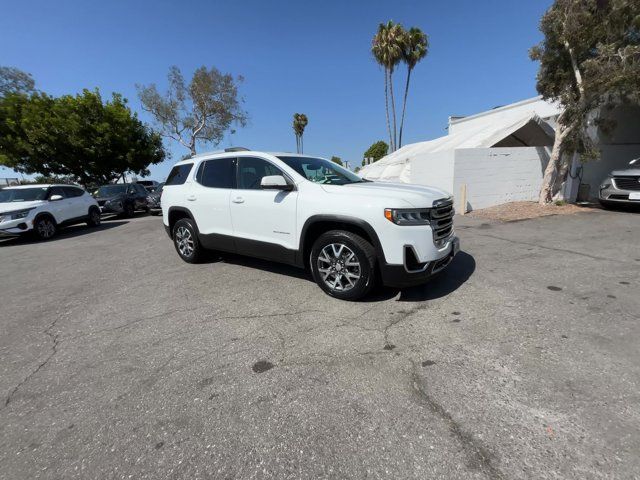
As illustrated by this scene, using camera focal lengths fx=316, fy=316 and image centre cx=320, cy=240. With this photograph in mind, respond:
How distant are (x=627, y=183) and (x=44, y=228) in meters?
17.3

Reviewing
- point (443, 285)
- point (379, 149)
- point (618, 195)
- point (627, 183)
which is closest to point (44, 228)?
point (443, 285)

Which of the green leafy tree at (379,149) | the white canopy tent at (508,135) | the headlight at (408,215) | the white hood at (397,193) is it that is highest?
the green leafy tree at (379,149)

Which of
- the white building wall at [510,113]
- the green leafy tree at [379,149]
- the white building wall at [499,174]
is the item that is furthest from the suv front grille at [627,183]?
the green leafy tree at [379,149]

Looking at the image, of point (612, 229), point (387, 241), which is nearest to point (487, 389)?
point (387, 241)

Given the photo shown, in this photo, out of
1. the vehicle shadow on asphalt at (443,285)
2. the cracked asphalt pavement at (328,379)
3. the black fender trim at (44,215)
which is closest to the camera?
the cracked asphalt pavement at (328,379)

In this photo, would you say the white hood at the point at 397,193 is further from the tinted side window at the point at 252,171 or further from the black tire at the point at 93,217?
the black tire at the point at 93,217

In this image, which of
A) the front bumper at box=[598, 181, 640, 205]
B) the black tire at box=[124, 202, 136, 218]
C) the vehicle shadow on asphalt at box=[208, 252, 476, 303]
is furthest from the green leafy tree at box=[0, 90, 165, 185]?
the front bumper at box=[598, 181, 640, 205]

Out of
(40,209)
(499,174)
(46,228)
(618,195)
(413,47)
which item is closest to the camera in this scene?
(618,195)

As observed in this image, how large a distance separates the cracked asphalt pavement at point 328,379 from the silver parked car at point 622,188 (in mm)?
5839

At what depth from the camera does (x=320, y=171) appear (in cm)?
455

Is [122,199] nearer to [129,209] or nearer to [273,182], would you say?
[129,209]

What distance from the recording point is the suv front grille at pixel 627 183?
868 cm

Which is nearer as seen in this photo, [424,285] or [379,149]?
[424,285]

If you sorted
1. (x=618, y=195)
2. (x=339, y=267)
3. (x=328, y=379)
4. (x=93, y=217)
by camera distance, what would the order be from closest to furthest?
1. (x=328, y=379)
2. (x=339, y=267)
3. (x=618, y=195)
4. (x=93, y=217)
